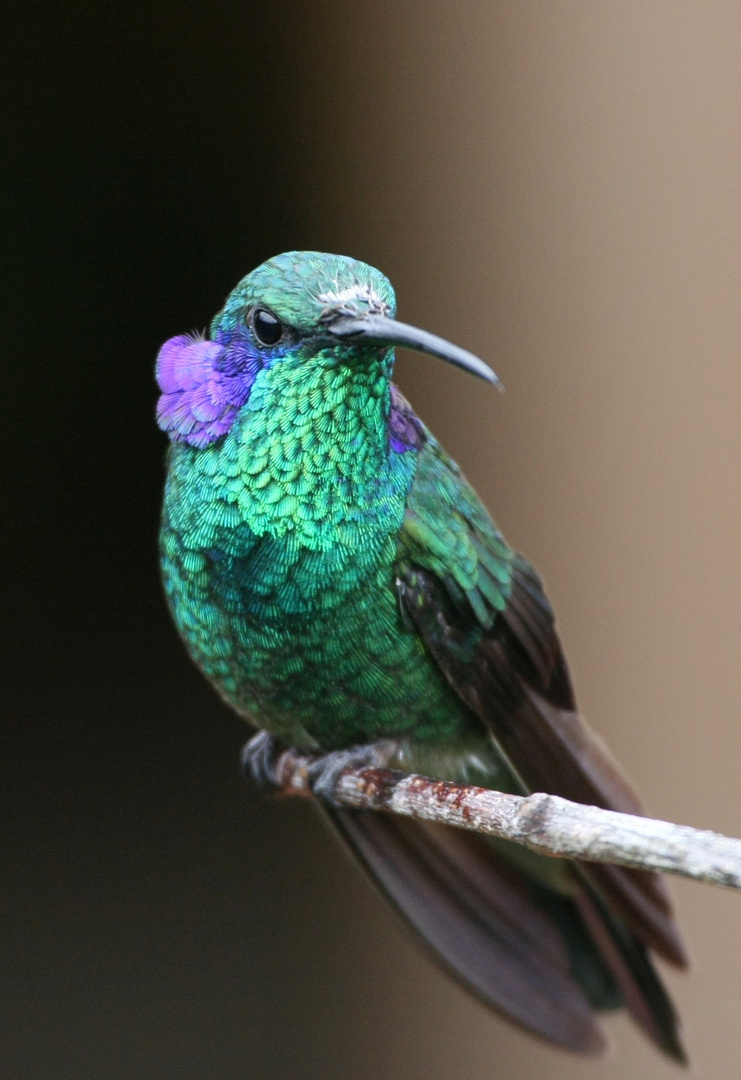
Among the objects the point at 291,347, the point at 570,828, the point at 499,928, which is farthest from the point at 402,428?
the point at 499,928

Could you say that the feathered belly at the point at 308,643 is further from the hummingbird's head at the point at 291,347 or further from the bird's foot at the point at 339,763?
the hummingbird's head at the point at 291,347

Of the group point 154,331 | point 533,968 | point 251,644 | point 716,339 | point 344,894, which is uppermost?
point 154,331

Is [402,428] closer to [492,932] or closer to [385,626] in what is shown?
[385,626]

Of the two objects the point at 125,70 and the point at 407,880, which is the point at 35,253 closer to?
the point at 125,70

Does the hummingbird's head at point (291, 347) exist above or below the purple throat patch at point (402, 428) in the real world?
above

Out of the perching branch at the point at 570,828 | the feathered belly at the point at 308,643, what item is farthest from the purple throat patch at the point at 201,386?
the perching branch at the point at 570,828

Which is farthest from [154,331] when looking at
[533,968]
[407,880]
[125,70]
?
[533,968]

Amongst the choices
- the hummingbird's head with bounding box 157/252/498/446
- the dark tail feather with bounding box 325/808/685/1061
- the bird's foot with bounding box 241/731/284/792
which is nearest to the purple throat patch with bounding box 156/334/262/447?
the hummingbird's head with bounding box 157/252/498/446

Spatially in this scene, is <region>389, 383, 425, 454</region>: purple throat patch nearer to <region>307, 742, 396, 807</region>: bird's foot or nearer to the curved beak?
the curved beak
